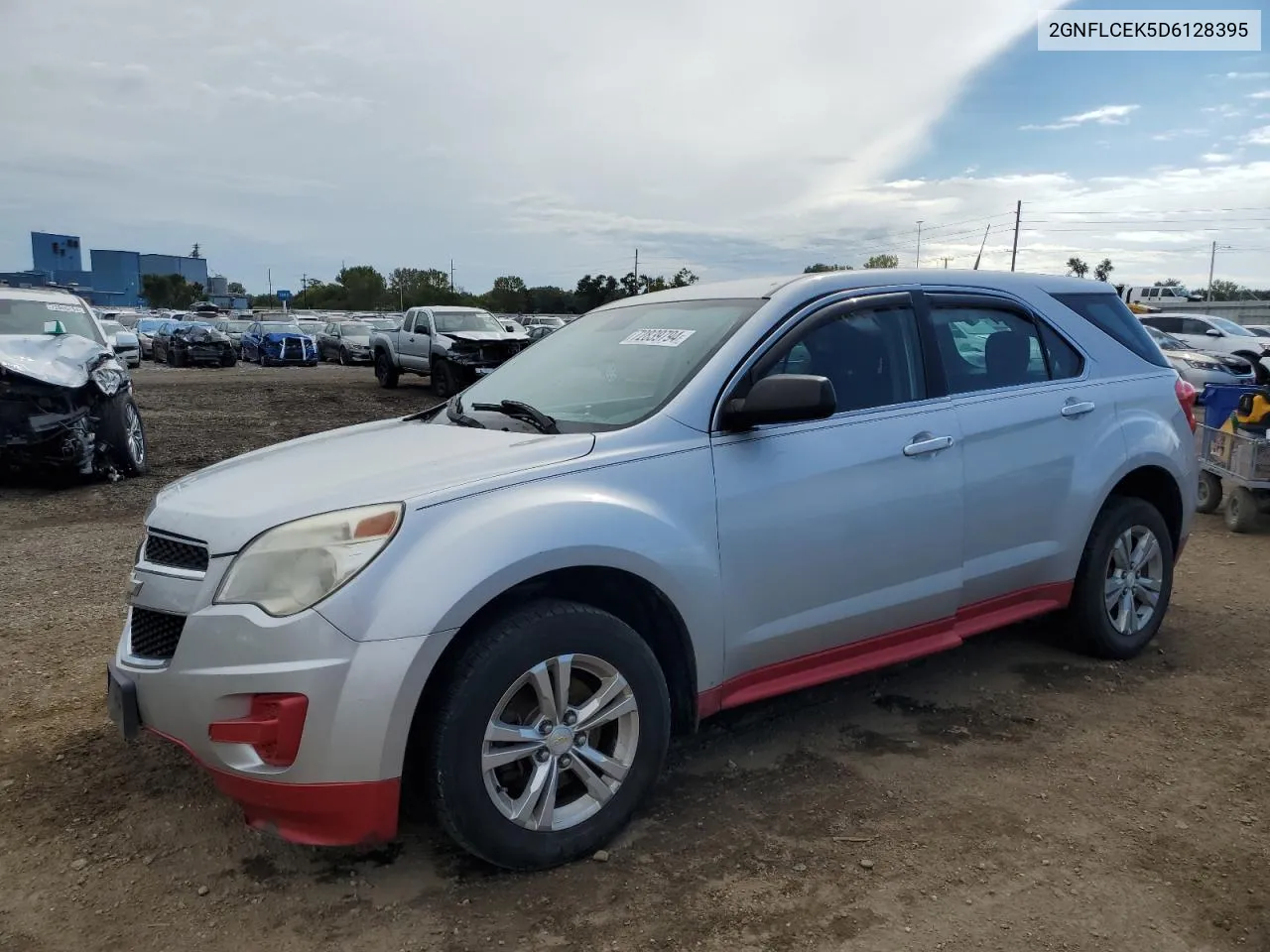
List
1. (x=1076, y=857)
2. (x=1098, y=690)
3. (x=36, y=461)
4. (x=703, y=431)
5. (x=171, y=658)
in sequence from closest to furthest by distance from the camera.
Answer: (x=171, y=658) < (x=1076, y=857) < (x=703, y=431) < (x=1098, y=690) < (x=36, y=461)

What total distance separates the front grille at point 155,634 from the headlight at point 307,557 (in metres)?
0.23

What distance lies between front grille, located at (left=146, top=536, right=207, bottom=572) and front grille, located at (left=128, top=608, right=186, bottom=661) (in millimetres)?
144

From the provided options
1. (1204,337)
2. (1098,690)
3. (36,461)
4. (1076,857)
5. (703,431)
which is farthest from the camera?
(1204,337)

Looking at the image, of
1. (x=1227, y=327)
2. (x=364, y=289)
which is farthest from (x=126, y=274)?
(x=1227, y=327)

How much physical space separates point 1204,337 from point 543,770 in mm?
23249

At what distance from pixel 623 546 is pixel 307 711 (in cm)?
97

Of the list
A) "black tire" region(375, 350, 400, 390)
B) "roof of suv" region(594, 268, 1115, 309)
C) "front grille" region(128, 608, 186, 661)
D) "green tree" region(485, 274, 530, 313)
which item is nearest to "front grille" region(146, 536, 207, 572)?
"front grille" region(128, 608, 186, 661)

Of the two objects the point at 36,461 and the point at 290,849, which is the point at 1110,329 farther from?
the point at 36,461

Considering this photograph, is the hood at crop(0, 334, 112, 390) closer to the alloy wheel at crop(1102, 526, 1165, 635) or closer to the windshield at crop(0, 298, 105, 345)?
the windshield at crop(0, 298, 105, 345)

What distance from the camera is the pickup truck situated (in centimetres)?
1845

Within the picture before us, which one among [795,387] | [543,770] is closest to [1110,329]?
[795,387]

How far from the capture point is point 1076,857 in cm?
283

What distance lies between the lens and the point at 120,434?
905 cm

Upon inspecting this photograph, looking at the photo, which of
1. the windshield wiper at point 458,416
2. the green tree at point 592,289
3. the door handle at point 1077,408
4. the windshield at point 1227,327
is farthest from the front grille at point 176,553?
the green tree at point 592,289
